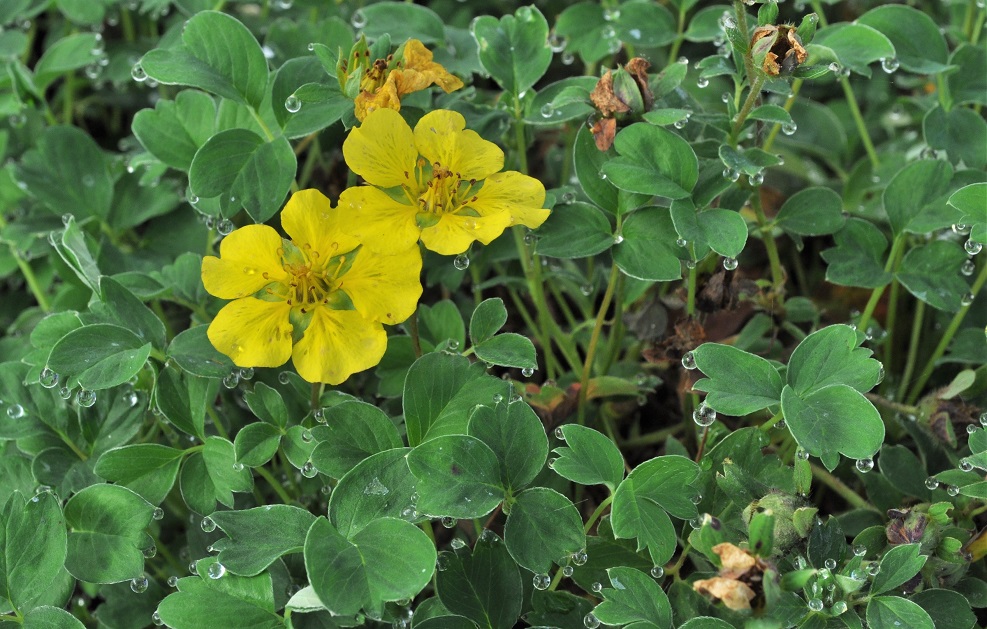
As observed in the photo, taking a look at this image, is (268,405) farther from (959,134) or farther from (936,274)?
(959,134)

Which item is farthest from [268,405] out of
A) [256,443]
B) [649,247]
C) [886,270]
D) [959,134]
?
[959,134]

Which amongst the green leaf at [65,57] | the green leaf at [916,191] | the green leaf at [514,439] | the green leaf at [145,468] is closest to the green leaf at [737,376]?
the green leaf at [514,439]

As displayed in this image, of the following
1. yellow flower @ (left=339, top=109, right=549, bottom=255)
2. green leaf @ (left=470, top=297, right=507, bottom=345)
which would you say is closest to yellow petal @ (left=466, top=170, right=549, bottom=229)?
yellow flower @ (left=339, top=109, right=549, bottom=255)

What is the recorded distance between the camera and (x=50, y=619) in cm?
98

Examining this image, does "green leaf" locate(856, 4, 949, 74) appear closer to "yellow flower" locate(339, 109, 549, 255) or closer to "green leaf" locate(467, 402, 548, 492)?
"yellow flower" locate(339, 109, 549, 255)

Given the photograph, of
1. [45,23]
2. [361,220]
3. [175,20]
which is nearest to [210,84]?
[361,220]

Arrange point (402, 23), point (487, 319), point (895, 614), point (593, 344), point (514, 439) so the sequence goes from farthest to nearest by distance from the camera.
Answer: point (402, 23) → point (593, 344) → point (487, 319) → point (514, 439) → point (895, 614)

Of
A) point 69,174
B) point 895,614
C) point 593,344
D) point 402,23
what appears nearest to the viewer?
point 895,614

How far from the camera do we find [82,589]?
1300 millimetres

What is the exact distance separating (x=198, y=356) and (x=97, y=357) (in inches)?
4.4

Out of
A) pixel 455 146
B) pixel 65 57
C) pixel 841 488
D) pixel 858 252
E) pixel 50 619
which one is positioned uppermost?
pixel 455 146

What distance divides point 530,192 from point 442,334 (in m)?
0.26

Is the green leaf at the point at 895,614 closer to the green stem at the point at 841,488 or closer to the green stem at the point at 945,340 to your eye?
the green stem at the point at 841,488

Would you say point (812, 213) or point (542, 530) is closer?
point (542, 530)
